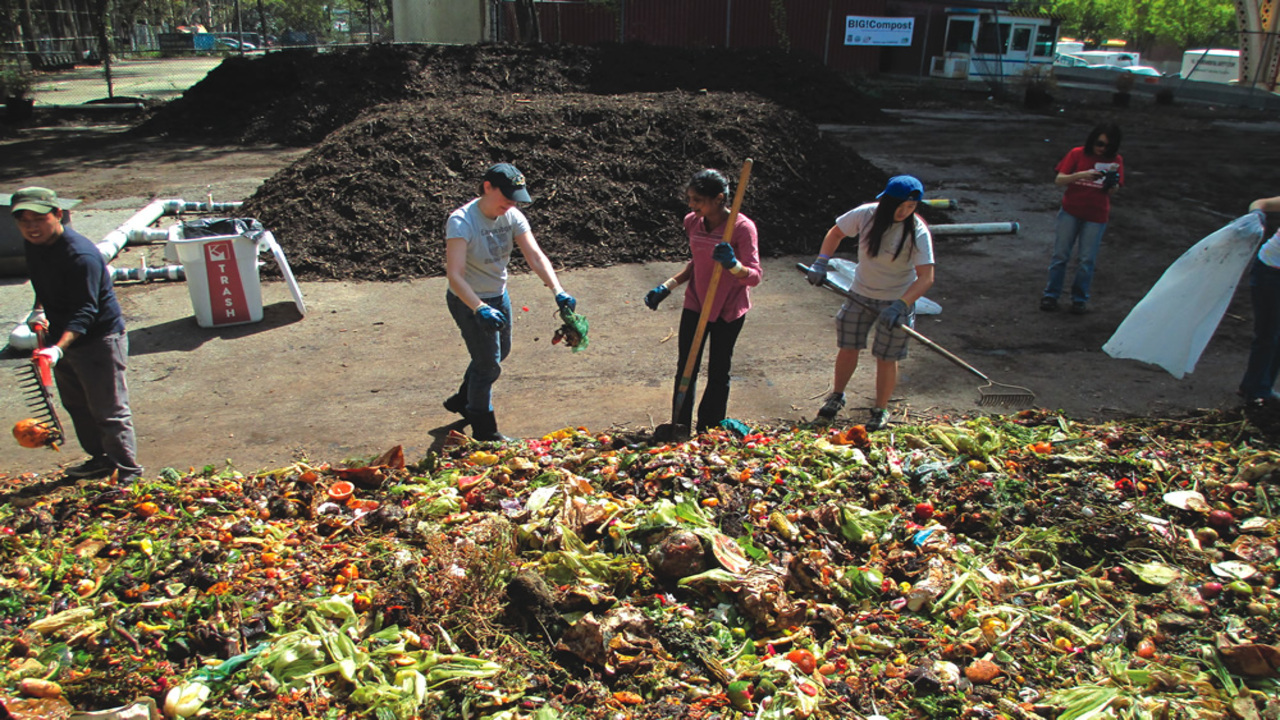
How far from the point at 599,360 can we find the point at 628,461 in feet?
8.52

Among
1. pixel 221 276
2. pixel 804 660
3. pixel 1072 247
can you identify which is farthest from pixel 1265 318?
pixel 221 276

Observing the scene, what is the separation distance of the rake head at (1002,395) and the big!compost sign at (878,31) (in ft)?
86.5

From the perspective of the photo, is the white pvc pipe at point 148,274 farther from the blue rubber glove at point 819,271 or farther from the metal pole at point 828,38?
the metal pole at point 828,38

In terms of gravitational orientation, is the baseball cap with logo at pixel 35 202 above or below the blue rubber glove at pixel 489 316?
above

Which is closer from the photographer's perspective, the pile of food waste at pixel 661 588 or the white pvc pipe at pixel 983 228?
the pile of food waste at pixel 661 588

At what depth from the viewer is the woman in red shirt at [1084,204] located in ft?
26.2

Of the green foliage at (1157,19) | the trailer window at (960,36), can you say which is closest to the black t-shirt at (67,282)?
the trailer window at (960,36)

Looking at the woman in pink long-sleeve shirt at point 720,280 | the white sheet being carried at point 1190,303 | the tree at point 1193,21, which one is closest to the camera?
the woman in pink long-sleeve shirt at point 720,280

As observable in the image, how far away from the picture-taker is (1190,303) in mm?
6367

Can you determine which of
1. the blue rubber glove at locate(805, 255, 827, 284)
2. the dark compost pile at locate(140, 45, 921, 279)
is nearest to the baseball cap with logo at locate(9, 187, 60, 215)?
the blue rubber glove at locate(805, 255, 827, 284)

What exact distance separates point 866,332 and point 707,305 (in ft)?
4.78

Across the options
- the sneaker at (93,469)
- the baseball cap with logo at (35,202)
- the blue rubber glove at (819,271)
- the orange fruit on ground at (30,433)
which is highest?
the baseball cap with logo at (35,202)

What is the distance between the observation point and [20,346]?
7082 mm

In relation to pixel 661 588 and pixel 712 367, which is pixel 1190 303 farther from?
pixel 661 588
